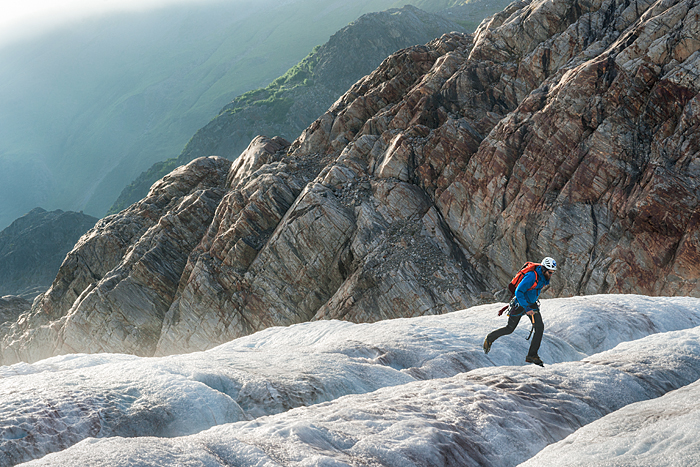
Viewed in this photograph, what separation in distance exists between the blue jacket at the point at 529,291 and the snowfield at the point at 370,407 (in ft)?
5.79

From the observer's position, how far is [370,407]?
9.42 meters

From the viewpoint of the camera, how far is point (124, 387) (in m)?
9.98

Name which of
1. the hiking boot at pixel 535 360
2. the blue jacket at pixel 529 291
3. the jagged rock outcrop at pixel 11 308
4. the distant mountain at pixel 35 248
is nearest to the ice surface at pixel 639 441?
the hiking boot at pixel 535 360

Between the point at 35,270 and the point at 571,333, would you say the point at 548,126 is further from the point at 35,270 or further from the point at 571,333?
the point at 35,270

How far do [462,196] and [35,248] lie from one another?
112700 millimetres

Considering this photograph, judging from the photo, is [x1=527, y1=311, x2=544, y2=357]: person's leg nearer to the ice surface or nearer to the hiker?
the hiker

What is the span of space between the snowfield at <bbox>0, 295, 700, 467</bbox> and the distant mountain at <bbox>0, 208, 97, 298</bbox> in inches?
4140

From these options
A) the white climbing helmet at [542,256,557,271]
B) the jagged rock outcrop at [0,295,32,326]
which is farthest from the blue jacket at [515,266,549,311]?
the jagged rock outcrop at [0,295,32,326]

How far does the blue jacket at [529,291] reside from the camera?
12422 mm

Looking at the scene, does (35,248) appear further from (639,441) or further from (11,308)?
(639,441)

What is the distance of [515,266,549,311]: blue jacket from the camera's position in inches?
489

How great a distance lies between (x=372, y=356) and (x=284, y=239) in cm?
2276

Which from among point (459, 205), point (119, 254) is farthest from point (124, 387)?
point (119, 254)

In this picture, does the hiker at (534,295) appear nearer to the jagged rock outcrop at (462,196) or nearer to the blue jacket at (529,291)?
the blue jacket at (529,291)
